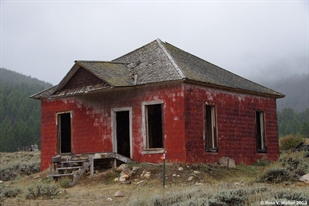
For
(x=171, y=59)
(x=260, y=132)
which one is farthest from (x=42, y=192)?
(x=260, y=132)

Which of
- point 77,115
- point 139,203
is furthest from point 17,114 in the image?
point 139,203

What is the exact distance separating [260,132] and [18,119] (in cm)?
8011

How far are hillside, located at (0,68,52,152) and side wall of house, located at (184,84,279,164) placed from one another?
54.7m

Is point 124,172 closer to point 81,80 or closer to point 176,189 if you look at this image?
point 81,80

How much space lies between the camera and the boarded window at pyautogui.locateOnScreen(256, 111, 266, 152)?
2200 cm

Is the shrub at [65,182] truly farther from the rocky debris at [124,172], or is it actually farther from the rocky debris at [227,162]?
the rocky debris at [227,162]

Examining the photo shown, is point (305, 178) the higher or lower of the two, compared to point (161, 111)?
lower

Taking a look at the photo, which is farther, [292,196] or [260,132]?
[260,132]

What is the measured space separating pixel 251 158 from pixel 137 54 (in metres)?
6.86

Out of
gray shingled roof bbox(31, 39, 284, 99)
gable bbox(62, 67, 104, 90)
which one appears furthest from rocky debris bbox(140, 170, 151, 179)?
gable bbox(62, 67, 104, 90)

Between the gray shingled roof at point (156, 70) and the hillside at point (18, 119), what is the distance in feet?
176

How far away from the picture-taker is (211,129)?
63.2 ft

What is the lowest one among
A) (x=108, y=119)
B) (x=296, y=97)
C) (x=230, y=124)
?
(x=230, y=124)

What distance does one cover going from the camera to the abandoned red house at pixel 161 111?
17.6m
